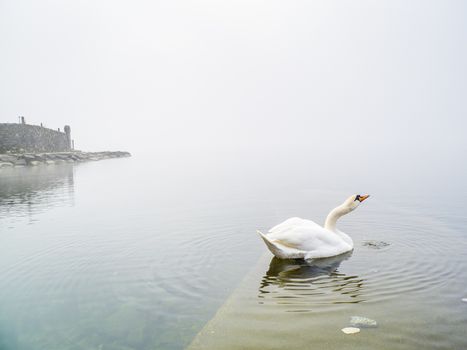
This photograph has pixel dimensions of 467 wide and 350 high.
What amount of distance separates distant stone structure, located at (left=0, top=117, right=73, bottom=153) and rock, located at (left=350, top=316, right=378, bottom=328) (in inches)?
2452

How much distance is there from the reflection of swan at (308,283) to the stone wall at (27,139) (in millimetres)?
59469

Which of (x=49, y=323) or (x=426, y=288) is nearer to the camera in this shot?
(x=49, y=323)

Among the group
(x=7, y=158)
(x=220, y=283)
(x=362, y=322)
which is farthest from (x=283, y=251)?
(x=7, y=158)

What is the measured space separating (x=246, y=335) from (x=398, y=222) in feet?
33.0

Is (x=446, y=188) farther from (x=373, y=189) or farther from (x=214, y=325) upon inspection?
(x=214, y=325)

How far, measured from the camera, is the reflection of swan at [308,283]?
25.1ft

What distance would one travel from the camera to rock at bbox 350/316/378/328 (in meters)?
6.41

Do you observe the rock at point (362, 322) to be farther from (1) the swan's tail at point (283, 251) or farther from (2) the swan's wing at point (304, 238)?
(2) the swan's wing at point (304, 238)

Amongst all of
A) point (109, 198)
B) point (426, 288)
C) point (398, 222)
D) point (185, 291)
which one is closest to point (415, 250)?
point (426, 288)

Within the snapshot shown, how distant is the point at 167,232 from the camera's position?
13906mm

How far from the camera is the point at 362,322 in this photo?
6500mm

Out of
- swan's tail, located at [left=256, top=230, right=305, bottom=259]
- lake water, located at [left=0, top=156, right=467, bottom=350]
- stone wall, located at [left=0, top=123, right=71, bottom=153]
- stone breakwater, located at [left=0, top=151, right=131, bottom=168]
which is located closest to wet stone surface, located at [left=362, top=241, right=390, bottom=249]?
lake water, located at [left=0, top=156, right=467, bottom=350]

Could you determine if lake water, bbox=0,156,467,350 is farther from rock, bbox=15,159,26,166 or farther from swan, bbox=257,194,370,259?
rock, bbox=15,159,26,166

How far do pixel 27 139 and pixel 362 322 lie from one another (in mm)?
66489
